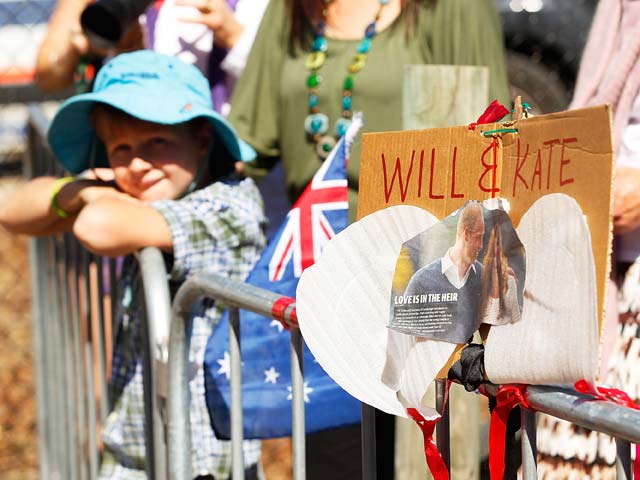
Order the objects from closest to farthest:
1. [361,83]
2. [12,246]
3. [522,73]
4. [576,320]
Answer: [576,320], [361,83], [522,73], [12,246]

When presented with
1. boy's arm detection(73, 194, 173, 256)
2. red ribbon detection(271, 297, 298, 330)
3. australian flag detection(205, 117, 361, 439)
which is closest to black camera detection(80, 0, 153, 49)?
boy's arm detection(73, 194, 173, 256)

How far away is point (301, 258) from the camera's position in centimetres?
182

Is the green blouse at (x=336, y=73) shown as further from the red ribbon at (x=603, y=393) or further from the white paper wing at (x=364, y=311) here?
the red ribbon at (x=603, y=393)

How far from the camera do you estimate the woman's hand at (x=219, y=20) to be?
251cm

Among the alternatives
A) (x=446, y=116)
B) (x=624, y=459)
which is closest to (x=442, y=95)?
(x=446, y=116)

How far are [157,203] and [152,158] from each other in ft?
0.43

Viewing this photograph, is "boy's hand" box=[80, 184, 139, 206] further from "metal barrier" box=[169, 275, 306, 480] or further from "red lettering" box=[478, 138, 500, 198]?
"red lettering" box=[478, 138, 500, 198]

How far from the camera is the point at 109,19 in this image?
257cm

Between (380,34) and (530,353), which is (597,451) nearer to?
(530,353)

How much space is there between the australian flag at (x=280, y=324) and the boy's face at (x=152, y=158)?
0.45m

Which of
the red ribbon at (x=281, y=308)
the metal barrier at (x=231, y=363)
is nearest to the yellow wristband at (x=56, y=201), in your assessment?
the metal barrier at (x=231, y=363)

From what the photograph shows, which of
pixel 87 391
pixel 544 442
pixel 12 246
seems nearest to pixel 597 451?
pixel 544 442

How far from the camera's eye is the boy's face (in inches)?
86.9

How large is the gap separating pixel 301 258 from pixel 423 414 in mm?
742
